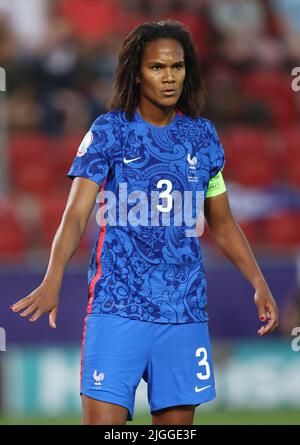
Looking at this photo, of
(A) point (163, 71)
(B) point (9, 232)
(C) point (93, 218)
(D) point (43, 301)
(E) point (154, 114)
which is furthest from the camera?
(B) point (9, 232)

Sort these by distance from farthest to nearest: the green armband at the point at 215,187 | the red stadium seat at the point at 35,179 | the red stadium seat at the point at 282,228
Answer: the red stadium seat at the point at 35,179 → the red stadium seat at the point at 282,228 → the green armband at the point at 215,187

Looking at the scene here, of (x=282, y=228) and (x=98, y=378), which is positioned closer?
(x=98, y=378)

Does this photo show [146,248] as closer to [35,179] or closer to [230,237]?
[230,237]

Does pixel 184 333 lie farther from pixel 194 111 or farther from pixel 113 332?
pixel 194 111

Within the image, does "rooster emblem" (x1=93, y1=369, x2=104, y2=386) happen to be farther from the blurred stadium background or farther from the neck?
the blurred stadium background

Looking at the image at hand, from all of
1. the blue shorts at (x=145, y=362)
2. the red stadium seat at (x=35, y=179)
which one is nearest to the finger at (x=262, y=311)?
the blue shorts at (x=145, y=362)

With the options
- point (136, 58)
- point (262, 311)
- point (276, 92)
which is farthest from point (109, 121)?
point (276, 92)

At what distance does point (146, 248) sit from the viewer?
473cm

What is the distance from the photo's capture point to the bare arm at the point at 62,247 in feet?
13.9

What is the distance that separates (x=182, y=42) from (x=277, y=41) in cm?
954

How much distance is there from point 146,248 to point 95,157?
0.44 meters

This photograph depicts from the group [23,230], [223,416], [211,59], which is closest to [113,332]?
[223,416]

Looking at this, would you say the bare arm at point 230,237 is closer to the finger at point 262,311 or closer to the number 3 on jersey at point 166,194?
the finger at point 262,311

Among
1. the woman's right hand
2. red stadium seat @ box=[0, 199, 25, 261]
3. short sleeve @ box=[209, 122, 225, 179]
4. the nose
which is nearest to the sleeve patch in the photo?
the nose
